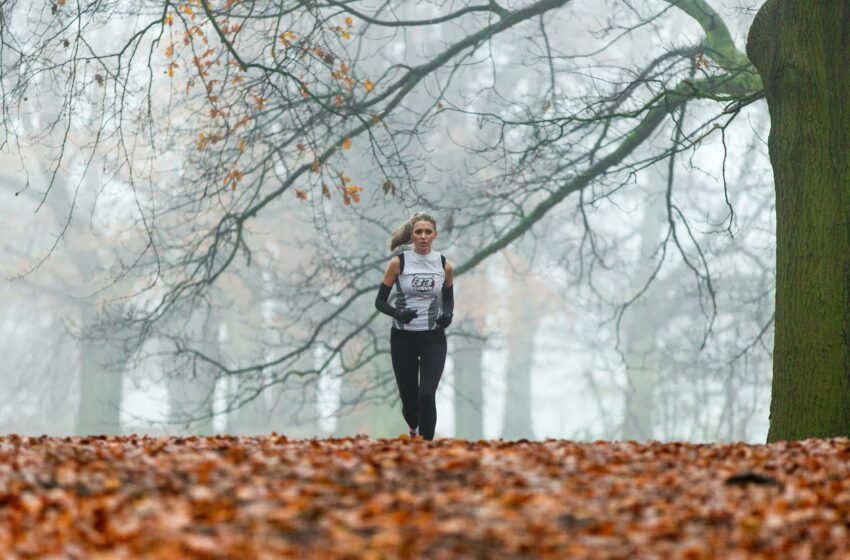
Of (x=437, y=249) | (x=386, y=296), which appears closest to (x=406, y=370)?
(x=386, y=296)

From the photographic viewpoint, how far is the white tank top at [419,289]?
27.3ft

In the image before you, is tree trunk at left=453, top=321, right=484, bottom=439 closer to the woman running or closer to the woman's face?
the woman running

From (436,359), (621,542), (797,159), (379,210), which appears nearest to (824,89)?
(797,159)

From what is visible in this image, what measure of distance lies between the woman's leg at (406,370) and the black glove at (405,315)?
0.39ft

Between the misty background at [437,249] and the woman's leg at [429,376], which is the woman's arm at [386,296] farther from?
the misty background at [437,249]

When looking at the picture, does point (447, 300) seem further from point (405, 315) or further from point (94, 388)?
point (94, 388)

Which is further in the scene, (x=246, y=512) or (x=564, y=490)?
(x=564, y=490)

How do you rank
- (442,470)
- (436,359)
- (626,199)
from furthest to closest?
1. (626,199)
2. (436,359)
3. (442,470)

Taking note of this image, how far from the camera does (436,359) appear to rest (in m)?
8.37

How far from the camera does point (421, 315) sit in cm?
836

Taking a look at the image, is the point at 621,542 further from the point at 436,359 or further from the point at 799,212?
the point at 799,212

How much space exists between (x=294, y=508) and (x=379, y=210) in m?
22.2

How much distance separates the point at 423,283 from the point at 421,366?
2.00 ft

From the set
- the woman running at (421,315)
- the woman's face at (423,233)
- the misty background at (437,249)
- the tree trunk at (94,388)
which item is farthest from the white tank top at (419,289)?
the tree trunk at (94,388)
